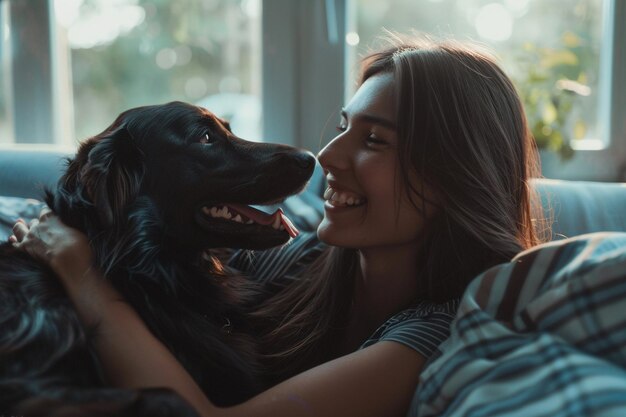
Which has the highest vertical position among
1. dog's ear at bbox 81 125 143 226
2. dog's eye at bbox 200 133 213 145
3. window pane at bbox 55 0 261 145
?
window pane at bbox 55 0 261 145

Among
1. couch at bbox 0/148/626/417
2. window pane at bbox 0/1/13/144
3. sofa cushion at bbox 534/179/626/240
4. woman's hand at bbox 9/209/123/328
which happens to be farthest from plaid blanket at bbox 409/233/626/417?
window pane at bbox 0/1/13/144

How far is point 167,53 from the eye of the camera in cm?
268

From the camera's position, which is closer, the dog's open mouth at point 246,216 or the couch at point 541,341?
the couch at point 541,341

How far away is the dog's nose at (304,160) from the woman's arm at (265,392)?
0.39 metres

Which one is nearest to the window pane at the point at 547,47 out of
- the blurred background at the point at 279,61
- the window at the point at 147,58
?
the blurred background at the point at 279,61

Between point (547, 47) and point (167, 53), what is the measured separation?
4.80ft

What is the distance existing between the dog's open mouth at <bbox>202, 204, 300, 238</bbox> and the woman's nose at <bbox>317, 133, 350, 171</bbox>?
134 millimetres

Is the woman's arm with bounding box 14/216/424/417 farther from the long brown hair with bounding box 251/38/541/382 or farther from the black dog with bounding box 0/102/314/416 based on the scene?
the long brown hair with bounding box 251/38/541/382

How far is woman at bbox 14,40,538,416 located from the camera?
3.43 feet

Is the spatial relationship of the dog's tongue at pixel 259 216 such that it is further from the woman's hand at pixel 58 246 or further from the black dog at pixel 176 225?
the woman's hand at pixel 58 246

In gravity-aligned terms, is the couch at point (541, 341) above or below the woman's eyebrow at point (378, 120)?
below

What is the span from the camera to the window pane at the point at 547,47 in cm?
226

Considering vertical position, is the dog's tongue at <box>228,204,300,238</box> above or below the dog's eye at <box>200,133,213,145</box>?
below

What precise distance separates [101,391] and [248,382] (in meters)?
0.35
